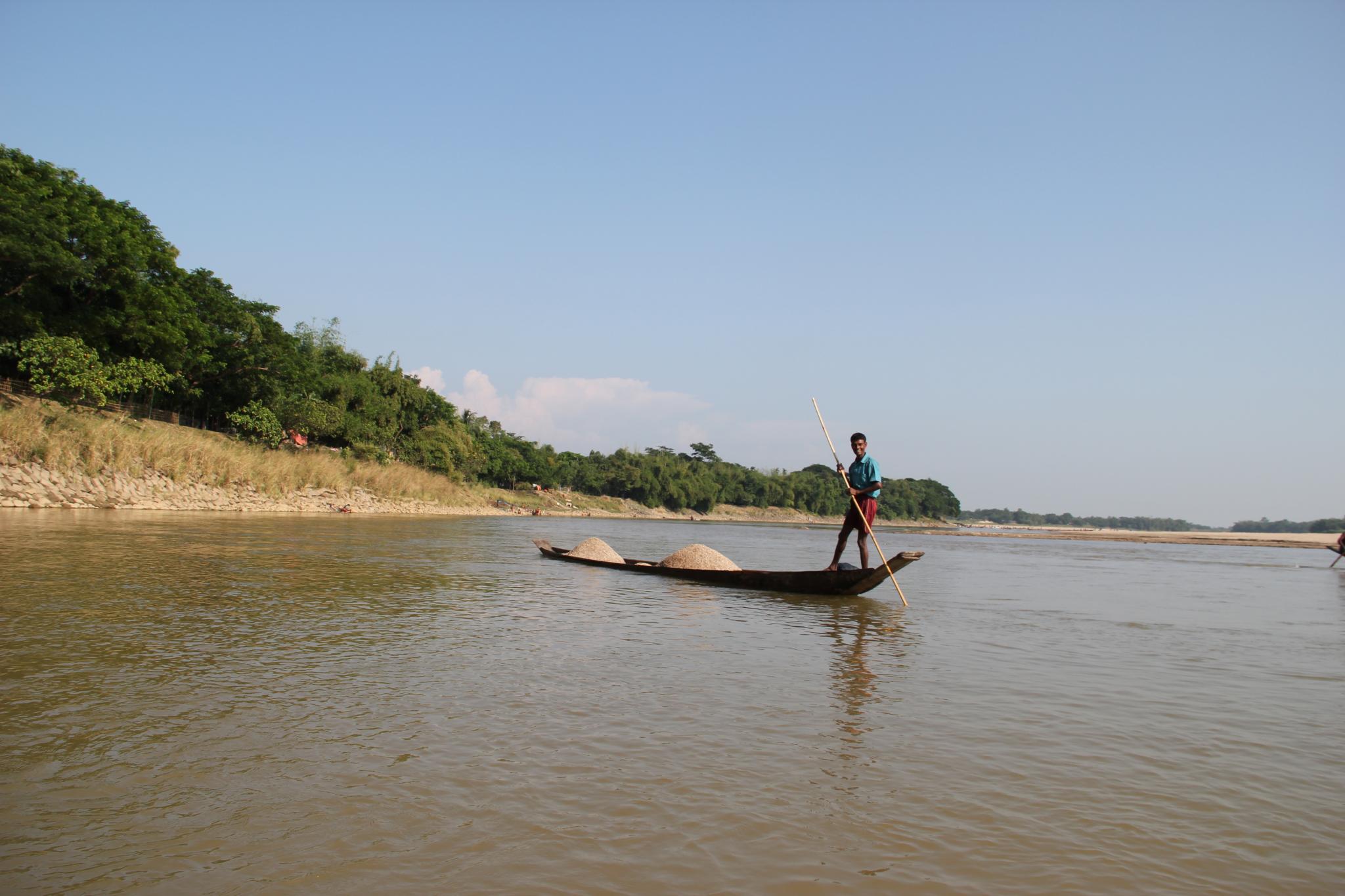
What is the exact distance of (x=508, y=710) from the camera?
4949 mm

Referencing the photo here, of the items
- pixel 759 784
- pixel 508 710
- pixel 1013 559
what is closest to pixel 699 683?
pixel 508 710

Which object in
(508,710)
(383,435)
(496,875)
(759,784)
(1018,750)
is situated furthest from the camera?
(383,435)

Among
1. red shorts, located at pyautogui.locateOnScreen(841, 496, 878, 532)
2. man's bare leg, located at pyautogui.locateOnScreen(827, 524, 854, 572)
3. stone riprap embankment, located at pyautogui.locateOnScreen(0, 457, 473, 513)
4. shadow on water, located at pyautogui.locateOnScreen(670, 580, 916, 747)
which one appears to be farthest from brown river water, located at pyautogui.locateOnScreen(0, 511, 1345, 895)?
stone riprap embankment, located at pyautogui.locateOnScreen(0, 457, 473, 513)

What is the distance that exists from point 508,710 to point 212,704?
180 centimetres

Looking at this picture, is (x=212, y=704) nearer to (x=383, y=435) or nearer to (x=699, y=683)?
(x=699, y=683)

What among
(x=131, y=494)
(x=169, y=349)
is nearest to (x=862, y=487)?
(x=131, y=494)

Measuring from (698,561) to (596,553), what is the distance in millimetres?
3573

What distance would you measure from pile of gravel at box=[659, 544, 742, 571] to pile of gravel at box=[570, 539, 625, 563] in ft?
6.89

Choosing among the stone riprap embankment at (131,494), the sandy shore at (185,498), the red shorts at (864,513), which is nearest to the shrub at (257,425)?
the sandy shore at (185,498)

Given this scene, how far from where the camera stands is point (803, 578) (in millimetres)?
12734

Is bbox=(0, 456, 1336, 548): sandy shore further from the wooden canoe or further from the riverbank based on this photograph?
the wooden canoe

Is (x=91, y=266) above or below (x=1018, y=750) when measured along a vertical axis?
above

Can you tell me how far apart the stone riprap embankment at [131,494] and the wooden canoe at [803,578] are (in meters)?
21.6

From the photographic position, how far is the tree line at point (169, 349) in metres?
30.9
